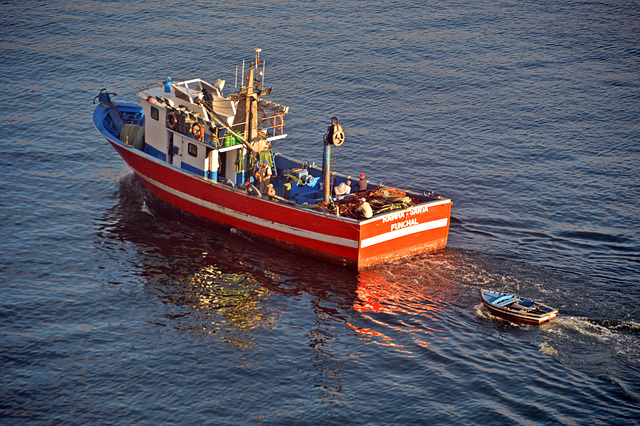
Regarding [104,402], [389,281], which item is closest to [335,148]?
[389,281]

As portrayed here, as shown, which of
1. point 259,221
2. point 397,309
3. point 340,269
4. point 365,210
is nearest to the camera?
point 397,309

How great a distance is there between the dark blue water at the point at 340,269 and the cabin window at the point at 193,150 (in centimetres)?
345

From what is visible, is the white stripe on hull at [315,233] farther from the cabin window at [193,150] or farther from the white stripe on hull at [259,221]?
the cabin window at [193,150]

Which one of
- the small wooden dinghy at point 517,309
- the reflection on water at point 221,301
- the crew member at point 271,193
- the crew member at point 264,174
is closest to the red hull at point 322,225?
the crew member at point 271,193

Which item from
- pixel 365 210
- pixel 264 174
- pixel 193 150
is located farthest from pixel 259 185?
pixel 365 210

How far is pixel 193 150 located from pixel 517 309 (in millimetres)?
17162

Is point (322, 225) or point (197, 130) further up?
point (197, 130)

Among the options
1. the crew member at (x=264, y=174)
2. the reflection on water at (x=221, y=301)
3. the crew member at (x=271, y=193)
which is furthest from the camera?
the crew member at (x=264, y=174)

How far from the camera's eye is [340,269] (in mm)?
29250

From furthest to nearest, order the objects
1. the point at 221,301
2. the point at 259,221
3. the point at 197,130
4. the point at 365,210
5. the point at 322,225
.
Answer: the point at 197,130, the point at 259,221, the point at 322,225, the point at 365,210, the point at 221,301

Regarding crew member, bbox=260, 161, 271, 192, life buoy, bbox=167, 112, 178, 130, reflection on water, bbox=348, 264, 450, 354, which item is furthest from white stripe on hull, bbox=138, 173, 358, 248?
life buoy, bbox=167, 112, 178, 130

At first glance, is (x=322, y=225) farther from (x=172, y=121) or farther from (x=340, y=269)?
(x=172, y=121)

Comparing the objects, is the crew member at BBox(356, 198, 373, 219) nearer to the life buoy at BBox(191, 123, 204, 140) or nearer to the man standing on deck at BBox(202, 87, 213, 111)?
the life buoy at BBox(191, 123, 204, 140)

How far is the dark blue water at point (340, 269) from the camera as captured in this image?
21.7 metres
